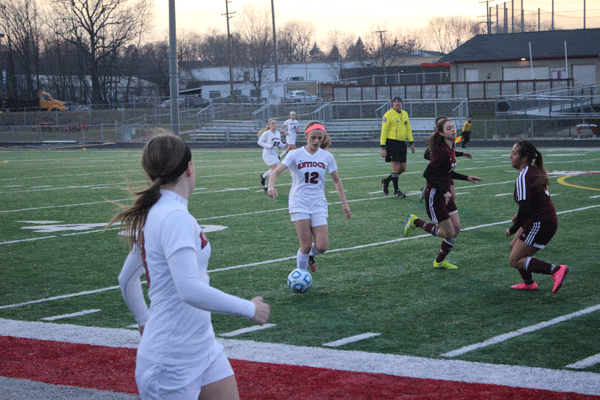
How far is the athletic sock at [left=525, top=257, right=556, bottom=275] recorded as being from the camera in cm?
678

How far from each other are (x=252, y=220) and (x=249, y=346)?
285 inches

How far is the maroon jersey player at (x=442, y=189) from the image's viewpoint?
26.7ft

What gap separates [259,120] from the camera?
46375 mm

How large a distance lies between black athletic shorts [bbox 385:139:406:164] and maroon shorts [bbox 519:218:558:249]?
8758 mm

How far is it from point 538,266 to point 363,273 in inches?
82.7

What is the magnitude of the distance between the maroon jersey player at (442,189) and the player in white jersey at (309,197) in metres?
1.18

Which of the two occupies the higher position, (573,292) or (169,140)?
(169,140)

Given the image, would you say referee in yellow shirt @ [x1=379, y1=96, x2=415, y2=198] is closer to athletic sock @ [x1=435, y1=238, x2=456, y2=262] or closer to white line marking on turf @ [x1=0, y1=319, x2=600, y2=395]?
athletic sock @ [x1=435, y1=238, x2=456, y2=262]

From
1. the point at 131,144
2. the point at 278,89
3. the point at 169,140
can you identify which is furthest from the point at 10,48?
the point at 169,140

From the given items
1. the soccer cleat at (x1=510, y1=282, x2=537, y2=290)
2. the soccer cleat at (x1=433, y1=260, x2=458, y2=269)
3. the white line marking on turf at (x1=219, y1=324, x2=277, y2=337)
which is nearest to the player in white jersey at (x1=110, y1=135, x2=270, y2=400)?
the white line marking on turf at (x1=219, y1=324, x2=277, y2=337)

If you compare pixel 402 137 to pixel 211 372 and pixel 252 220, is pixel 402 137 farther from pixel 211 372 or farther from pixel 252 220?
pixel 211 372

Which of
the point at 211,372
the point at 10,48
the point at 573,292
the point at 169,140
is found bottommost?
the point at 573,292

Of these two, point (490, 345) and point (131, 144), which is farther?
point (131, 144)

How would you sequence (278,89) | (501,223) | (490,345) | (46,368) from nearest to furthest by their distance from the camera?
(46,368), (490,345), (501,223), (278,89)
